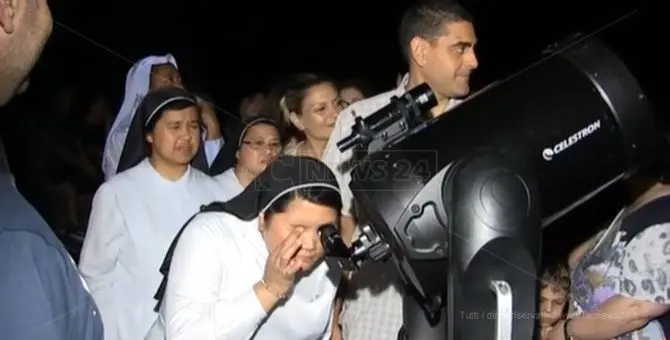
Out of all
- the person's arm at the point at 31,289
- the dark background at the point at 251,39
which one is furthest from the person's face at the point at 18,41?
the dark background at the point at 251,39

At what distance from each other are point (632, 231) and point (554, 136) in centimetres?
52

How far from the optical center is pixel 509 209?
56.6 inches

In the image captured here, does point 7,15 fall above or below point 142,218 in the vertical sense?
above

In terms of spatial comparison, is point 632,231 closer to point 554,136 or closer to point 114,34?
point 554,136

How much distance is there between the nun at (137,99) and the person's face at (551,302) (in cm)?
119

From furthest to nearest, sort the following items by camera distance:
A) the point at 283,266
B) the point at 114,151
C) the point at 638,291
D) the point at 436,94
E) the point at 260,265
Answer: the point at 114,151 → the point at 436,94 → the point at 638,291 → the point at 260,265 → the point at 283,266

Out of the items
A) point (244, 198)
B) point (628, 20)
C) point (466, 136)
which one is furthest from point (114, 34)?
point (466, 136)

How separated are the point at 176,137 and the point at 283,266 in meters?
0.97

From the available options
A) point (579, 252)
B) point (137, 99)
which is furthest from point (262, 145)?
point (579, 252)

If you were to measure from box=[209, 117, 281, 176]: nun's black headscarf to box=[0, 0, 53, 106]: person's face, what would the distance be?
195cm

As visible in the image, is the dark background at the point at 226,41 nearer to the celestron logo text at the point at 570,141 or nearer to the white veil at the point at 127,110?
the white veil at the point at 127,110

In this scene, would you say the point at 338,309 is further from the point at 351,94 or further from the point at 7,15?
the point at 7,15

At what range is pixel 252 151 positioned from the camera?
2859 mm

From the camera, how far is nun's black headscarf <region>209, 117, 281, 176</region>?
2934 mm
